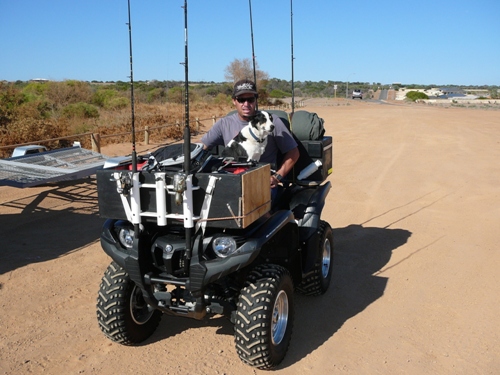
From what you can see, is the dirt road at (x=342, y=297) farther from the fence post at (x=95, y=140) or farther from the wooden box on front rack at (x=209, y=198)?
the fence post at (x=95, y=140)

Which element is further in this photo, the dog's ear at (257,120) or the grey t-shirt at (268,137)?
the grey t-shirt at (268,137)

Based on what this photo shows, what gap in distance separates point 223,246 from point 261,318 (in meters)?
0.57

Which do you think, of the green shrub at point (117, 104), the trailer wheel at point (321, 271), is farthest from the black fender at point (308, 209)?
the green shrub at point (117, 104)

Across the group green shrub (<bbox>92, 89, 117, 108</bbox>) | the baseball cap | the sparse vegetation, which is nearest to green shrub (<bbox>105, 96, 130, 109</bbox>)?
the sparse vegetation

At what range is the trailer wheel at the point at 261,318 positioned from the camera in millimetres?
3643

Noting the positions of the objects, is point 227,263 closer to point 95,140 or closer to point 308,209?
point 308,209

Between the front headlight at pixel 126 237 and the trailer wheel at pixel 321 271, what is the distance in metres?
1.82

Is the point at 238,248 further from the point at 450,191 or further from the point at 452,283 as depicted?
the point at 450,191

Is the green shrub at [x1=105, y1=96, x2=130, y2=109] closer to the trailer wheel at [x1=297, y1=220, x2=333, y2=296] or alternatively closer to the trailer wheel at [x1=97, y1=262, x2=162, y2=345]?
the trailer wheel at [x1=297, y1=220, x2=333, y2=296]

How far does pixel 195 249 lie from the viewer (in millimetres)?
3541

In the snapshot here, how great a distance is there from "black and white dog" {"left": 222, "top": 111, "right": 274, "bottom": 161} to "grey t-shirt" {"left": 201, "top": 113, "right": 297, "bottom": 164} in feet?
0.56

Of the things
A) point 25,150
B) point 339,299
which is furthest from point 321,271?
point 25,150

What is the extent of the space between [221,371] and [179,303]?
60 centimetres

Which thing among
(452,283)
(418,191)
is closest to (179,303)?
(452,283)
